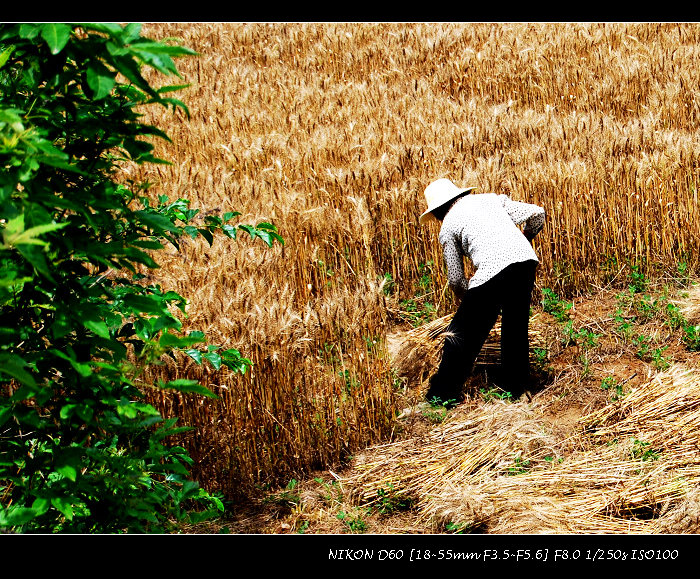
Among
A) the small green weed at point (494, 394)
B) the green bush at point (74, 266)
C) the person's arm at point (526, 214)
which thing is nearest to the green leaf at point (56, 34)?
the green bush at point (74, 266)

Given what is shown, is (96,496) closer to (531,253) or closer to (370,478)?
(370,478)

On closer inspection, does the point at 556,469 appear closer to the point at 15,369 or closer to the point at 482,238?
the point at 482,238

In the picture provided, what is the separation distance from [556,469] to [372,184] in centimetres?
310

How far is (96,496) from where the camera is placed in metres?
2.23

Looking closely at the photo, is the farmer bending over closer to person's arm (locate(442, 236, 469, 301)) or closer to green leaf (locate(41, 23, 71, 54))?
person's arm (locate(442, 236, 469, 301))

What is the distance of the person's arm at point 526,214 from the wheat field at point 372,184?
3.28 ft

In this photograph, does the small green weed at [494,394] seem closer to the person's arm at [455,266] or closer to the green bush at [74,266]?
the person's arm at [455,266]

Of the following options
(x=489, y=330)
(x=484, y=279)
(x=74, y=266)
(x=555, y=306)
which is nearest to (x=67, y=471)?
(x=74, y=266)

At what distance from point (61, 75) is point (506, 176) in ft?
14.5

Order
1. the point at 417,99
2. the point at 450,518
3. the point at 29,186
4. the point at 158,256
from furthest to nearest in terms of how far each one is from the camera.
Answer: the point at 417,99
the point at 158,256
the point at 450,518
the point at 29,186

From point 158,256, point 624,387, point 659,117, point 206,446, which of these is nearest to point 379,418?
point 206,446

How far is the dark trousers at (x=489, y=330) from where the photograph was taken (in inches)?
164

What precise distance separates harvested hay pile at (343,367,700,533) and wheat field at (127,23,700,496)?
14.5 inches

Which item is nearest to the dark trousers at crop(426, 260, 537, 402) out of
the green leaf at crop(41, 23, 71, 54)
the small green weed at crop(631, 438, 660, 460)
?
the small green weed at crop(631, 438, 660, 460)
